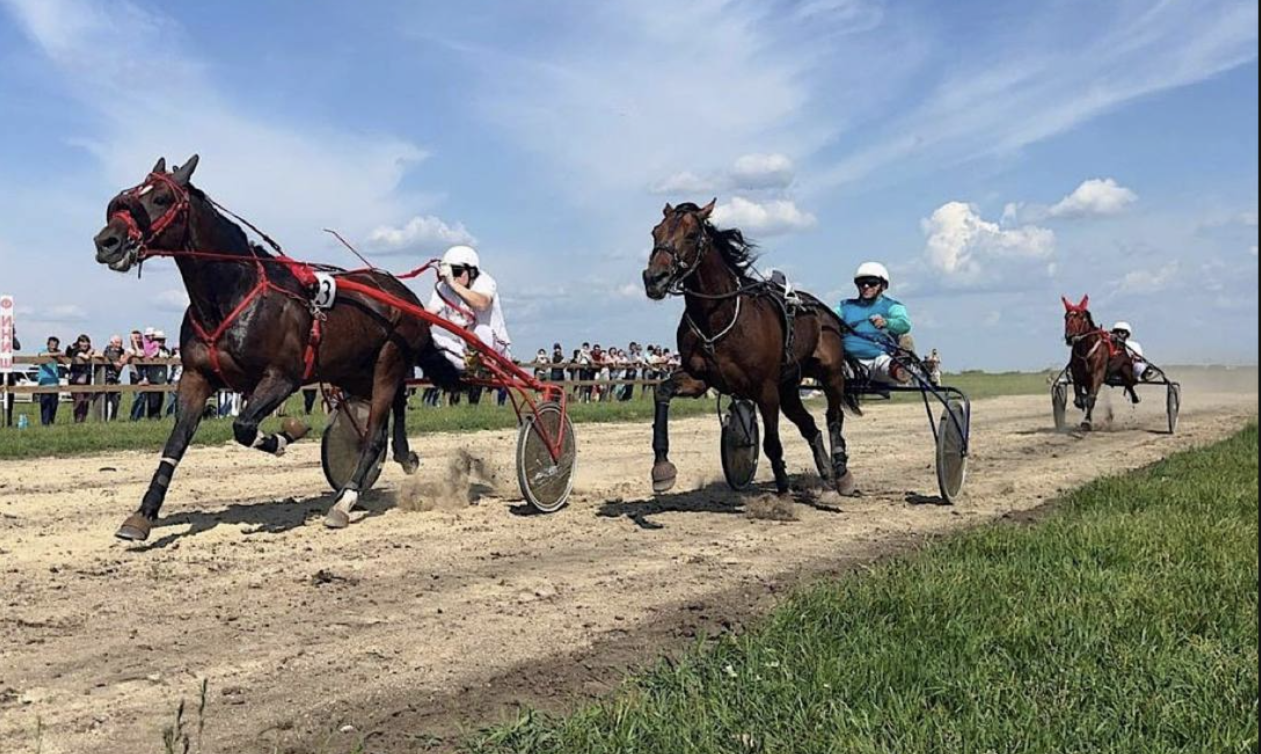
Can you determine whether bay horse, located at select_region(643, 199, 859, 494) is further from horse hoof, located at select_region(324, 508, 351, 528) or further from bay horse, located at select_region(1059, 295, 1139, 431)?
bay horse, located at select_region(1059, 295, 1139, 431)

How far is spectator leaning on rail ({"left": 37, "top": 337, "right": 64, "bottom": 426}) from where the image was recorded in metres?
16.8

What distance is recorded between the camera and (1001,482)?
11.1 metres

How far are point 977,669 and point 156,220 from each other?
5.47 meters

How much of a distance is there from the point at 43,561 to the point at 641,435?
34.6 ft

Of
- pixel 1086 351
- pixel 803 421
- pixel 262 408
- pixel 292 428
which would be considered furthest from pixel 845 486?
pixel 1086 351

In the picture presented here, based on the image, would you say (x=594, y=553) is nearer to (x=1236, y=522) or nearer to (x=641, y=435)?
(x=1236, y=522)

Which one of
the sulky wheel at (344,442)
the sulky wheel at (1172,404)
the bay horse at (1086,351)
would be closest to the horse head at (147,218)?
the sulky wheel at (344,442)

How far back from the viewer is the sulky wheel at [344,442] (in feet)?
29.5

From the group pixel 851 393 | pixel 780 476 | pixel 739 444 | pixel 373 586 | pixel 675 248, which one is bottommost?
pixel 373 586

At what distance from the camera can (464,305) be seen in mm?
9203

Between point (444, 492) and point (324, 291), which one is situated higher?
point (324, 291)

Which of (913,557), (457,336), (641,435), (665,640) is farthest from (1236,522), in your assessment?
(641,435)

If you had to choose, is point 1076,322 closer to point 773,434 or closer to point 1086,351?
point 1086,351

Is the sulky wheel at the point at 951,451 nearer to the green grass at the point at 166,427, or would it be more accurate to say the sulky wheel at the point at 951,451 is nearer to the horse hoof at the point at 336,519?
the horse hoof at the point at 336,519
